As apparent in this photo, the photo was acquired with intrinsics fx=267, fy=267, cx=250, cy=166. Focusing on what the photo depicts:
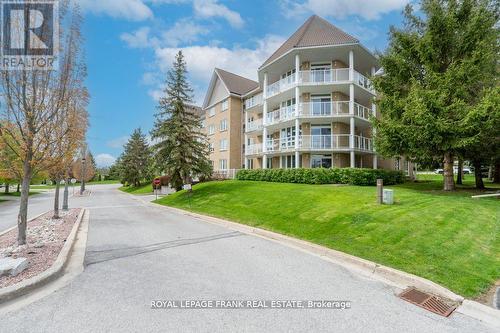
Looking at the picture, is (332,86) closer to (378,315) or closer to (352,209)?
(352,209)

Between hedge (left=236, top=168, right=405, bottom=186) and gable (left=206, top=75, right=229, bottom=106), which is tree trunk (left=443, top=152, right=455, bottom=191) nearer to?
hedge (left=236, top=168, right=405, bottom=186)

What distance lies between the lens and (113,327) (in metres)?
3.53

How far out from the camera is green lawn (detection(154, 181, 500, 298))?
213 inches

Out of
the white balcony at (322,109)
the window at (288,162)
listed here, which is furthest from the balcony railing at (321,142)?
the window at (288,162)

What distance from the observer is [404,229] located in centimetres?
745

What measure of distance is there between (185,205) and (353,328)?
15.5 meters

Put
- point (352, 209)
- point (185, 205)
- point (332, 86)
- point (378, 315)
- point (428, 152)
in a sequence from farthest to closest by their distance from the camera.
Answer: point (332, 86), point (185, 205), point (428, 152), point (352, 209), point (378, 315)

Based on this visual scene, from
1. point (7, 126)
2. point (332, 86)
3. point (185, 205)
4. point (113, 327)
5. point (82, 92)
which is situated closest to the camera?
point (113, 327)

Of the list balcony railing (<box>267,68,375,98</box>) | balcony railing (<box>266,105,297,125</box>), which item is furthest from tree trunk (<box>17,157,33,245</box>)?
balcony railing (<box>267,68,375,98</box>)

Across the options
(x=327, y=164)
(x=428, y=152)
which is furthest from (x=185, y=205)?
(x=428, y=152)

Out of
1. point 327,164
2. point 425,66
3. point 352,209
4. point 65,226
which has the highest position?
point 425,66

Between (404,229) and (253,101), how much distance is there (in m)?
27.9

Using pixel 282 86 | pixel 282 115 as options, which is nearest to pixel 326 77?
pixel 282 86

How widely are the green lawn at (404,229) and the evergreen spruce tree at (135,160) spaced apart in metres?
37.0
